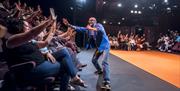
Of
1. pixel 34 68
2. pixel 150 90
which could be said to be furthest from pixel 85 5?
pixel 34 68

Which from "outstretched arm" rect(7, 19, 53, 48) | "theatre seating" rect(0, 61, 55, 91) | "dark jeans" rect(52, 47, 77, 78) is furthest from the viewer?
"dark jeans" rect(52, 47, 77, 78)

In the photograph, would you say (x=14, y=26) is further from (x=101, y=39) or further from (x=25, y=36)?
(x=101, y=39)

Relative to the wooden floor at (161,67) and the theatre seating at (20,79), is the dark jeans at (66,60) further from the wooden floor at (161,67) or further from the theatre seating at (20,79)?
the wooden floor at (161,67)

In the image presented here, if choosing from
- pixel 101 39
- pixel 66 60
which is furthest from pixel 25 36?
pixel 101 39

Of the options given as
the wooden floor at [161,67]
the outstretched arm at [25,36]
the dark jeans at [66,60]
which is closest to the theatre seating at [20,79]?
the outstretched arm at [25,36]

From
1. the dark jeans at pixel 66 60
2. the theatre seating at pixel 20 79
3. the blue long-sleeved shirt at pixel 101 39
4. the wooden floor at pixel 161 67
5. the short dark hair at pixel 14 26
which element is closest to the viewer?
the theatre seating at pixel 20 79

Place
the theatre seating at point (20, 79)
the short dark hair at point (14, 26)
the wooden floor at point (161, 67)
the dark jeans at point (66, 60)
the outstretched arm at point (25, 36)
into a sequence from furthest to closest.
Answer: the wooden floor at point (161, 67) < the dark jeans at point (66, 60) < the short dark hair at point (14, 26) < the theatre seating at point (20, 79) < the outstretched arm at point (25, 36)

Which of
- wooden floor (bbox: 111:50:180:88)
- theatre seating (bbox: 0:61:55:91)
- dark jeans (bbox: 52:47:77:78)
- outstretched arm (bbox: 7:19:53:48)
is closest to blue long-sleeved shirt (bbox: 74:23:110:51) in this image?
wooden floor (bbox: 111:50:180:88)

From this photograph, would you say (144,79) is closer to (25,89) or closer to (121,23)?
(25,89)

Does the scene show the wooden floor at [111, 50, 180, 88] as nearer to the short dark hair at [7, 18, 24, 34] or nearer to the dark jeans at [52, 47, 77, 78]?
the dark jeans at [52, 47, 77, 78]

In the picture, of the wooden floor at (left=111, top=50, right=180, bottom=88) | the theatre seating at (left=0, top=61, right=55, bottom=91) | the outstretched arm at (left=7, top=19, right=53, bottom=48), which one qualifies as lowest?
the wooden floor at (left=111, top=50, right=180, bottom=88)

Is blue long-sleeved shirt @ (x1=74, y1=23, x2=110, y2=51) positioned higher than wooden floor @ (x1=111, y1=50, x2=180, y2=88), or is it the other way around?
blue long-sleeved shirt @ (x1=74, y1=23, x2=110, y2=51)

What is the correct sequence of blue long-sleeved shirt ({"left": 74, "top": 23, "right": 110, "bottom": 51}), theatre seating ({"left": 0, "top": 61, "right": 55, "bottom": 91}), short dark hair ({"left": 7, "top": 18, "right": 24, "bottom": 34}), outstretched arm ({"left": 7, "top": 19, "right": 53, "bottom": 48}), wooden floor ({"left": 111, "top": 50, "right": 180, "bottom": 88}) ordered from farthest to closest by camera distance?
1. wooden floor ({"left": 111, "top": 50, "right": 180, "bottom": 88})
2. blue long-sleeved shirt ({"left": 74, "top": 23, "right": 110, "bottom": 51})
3. short dark hair ({"left": 7, "top": 18, "right": 24, "bottom": 34})
4. theatre seating ({"left": 0, "top": 61, "right": 55, "bottom": 91})
5. outstretched arm ({"left": 7, "top": 19, "right": 53, "bottom": 48})

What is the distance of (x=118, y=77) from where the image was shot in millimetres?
7723
